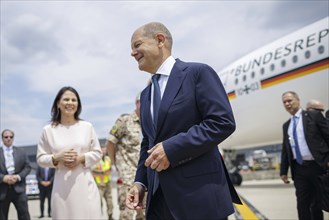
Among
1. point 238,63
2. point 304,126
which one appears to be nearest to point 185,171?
point 304,126

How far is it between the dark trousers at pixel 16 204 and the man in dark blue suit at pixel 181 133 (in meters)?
4.10

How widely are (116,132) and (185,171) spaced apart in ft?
9.73

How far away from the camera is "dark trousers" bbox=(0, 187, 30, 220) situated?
5348 millimetres

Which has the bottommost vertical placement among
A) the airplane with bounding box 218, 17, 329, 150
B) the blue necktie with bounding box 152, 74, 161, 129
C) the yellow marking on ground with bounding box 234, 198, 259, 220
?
the yellow marking on ground with bounding box 234, 198, 259, 220

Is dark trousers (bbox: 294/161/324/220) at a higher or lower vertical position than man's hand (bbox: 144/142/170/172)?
lower

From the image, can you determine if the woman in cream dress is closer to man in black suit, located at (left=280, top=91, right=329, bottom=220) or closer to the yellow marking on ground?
man in black suit, located at (left=280, top=91, right=329, bottom=220)

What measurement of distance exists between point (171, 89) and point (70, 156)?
1.64 m

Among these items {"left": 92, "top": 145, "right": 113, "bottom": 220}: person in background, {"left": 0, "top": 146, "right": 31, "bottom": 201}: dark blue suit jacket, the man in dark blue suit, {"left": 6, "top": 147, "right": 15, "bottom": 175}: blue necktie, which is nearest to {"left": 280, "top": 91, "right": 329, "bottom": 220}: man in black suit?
the man in dark blue suit

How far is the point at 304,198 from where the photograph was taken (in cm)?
452

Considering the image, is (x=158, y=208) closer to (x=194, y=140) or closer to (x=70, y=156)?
(x=194, y=140)

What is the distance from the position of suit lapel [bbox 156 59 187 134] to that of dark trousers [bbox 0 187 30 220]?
14.4ft

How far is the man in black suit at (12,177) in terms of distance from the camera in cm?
540

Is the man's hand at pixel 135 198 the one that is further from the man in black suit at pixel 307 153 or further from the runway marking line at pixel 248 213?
the runway marking line at pixel 248 213

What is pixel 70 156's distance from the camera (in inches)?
121
